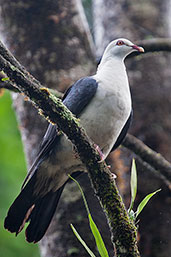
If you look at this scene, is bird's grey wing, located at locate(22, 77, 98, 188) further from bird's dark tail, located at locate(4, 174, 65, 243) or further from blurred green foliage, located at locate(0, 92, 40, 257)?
blurred green foliage, located at locate(0, 92, 40, 257)

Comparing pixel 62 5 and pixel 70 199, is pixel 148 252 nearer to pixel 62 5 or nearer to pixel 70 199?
pixel 70 199

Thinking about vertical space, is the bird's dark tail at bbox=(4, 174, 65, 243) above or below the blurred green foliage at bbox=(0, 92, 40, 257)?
below

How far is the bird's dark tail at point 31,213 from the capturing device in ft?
7.89

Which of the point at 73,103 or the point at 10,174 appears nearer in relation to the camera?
the point at 73,103

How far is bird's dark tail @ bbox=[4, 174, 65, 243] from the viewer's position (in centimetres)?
241

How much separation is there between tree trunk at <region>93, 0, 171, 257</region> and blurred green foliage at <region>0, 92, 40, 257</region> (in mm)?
1570

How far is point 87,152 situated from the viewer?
189 centimetres

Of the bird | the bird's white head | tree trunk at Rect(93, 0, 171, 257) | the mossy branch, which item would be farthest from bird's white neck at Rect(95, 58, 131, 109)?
the mossy branch

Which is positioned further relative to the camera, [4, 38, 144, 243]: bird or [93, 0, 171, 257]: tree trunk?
[93, 0, 171, 257]: tree trunk

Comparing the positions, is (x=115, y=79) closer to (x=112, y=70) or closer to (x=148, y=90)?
(x=112, y=70)

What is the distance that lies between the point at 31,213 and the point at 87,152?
3.05 ft

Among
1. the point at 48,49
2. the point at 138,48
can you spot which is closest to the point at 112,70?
the point at 138,48

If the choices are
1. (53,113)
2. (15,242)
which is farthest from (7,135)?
(53,113)

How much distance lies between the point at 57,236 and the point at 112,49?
1529 mm
